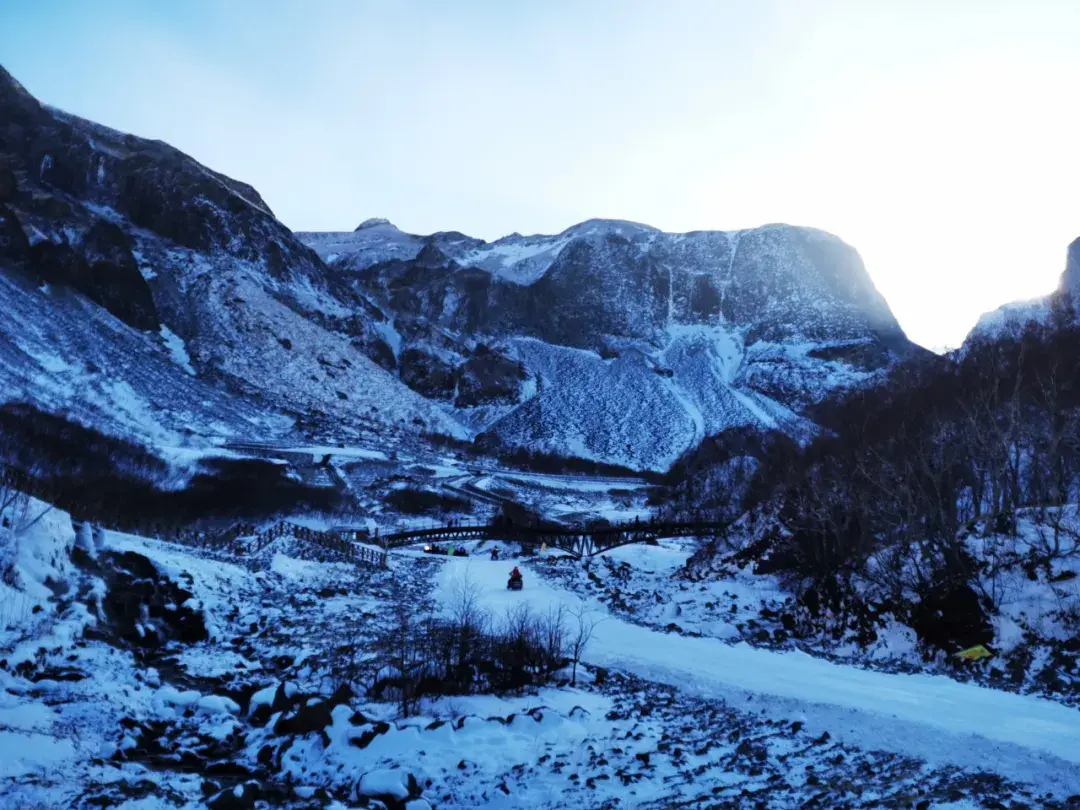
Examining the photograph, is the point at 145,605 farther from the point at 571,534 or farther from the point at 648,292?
the point at 648,292

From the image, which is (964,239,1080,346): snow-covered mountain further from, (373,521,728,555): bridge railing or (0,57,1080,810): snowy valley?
(373,521,728,555): bridge railing

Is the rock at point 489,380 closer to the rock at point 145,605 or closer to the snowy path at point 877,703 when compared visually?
the rock at point 145,605

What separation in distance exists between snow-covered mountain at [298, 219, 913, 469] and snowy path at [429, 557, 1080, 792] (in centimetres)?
7951

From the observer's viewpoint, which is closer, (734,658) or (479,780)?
(479,780)

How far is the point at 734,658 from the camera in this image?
12.2 metres

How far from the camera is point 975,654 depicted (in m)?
11.2

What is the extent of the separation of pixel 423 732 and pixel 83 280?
318ft

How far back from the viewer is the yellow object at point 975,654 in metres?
11.2

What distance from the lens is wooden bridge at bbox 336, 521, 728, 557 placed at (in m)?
42.9

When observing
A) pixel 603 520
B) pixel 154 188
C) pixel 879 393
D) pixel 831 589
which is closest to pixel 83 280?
pixel 154 188

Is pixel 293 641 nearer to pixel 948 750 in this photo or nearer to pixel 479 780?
pixel 479 780

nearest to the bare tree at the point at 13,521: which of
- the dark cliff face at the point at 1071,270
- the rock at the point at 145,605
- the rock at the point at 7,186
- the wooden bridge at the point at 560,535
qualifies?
the rock at the point at 145,605

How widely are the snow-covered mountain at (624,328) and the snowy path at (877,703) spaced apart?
7951 cm

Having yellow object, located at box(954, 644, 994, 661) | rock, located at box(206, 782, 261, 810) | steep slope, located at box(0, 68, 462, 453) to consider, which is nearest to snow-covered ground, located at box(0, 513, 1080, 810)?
rock, located at box(206, 782, 261, 810)
